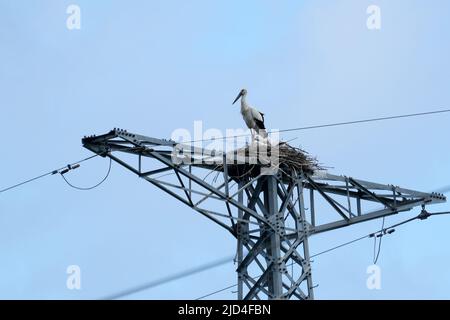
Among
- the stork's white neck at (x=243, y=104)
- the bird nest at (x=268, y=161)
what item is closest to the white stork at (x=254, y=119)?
the stork's white neck at (x=243, y=104)

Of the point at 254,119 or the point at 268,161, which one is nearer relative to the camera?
the point at 268,161

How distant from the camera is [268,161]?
39.6 m

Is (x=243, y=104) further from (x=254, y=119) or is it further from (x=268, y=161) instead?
(x=268, y=161)

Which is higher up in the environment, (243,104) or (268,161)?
(243,104)

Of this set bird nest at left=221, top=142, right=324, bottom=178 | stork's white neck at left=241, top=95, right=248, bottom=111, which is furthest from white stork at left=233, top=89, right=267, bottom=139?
bird nest at left=221, top=142, right=324, bottom=178

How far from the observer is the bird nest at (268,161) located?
1556 inches

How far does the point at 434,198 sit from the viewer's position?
1674 inches

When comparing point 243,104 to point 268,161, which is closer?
point 268,161

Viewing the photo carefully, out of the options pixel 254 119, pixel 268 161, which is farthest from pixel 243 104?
pixel 268 161

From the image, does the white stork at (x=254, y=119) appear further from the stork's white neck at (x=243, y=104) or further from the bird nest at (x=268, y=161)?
the bird nest at (x=268, y=161)
